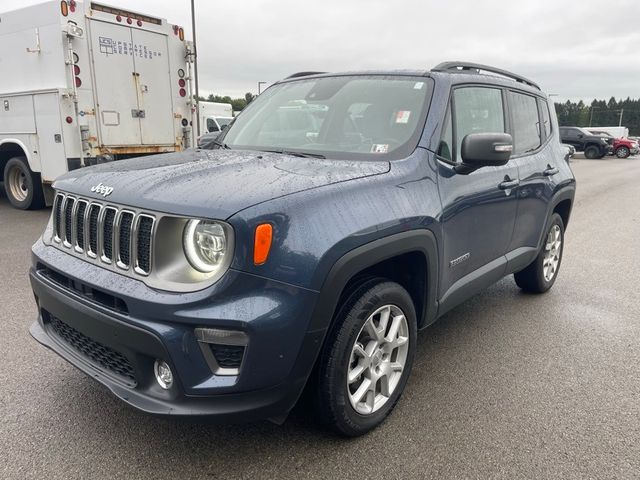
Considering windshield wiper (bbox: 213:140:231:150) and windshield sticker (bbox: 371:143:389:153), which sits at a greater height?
windshield sticker (bbox: 371:143:389:153)

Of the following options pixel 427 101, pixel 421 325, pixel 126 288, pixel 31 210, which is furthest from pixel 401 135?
pixel 31 210

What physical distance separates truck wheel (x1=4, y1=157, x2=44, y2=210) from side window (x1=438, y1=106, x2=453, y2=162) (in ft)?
25.2

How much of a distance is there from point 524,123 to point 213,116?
16.5 meters

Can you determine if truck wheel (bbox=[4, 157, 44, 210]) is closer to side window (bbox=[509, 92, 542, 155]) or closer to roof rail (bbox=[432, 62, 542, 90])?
roof rail (bbox=[432, 62, 542, 90])

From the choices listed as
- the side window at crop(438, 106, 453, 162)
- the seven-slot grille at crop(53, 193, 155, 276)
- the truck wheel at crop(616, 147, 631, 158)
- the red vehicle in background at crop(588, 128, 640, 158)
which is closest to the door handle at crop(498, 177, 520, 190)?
the side window at crop(438, 106, 453, 162)

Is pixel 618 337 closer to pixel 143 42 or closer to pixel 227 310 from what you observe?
pixel 227 310

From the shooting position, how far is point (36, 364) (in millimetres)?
3281

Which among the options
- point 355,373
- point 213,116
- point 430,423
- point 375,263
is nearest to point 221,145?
point 375,263

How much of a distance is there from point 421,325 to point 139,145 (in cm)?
728

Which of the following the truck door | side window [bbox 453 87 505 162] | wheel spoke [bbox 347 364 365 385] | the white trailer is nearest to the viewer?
wheel spoke [bbox 347 364 365 385]

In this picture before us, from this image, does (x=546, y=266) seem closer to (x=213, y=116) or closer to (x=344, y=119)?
(x=344, y=119)

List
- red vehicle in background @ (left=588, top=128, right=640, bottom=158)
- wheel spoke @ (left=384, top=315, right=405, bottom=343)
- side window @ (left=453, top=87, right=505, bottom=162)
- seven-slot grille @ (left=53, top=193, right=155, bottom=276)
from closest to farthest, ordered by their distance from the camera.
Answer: seven-slot grille @ (left=53, top=193, right=155, bottom=276) < wheel spoke @ (left=384, top=315, right=405, bottom=343) < side window @ (left=453, top=87, right=505, bottom=162) < red vehicle in background @ (left=588, top=128, right=640, bottom=158)

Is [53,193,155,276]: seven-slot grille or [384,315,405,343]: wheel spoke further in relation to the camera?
[384,315,405,343]: wheel spoke

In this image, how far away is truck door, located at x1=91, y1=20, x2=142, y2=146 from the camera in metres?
8.12
